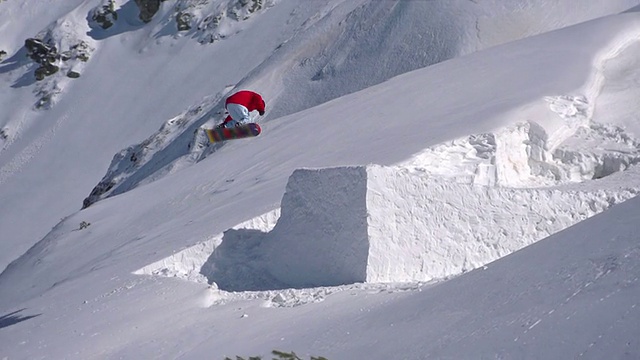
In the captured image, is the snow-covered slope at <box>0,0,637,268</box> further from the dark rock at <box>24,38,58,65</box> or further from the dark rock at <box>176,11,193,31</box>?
the dark rock at <box>24,38,58,65</box>

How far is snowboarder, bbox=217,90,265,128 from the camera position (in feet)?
57.9

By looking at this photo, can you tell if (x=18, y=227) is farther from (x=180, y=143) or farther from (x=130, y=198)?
(x=130, y=198)

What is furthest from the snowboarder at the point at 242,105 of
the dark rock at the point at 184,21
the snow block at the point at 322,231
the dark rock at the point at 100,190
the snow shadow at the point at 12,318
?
the dark rock at the point at 184,21

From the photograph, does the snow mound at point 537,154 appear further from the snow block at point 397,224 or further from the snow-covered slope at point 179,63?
the snow-covered slope at point 179,63

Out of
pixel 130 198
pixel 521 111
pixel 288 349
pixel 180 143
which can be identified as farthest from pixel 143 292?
pixel 180 143

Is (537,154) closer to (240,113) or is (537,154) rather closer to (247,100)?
(247,100)

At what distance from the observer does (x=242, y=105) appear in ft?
58.2

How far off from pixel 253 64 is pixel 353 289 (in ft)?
116

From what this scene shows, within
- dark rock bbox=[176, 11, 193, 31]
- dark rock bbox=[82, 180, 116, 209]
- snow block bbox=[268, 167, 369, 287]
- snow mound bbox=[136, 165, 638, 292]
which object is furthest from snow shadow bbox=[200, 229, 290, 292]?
dark rock bbox=[176, 11, 193, 31]

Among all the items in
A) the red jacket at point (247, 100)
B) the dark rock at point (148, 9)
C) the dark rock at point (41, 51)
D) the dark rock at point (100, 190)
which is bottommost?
the dark rock at point (100, 190)

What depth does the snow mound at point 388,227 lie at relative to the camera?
11125mm

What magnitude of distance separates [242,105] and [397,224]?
709 cm

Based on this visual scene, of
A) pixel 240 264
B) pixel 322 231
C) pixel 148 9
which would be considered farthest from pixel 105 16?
pixel 322 231

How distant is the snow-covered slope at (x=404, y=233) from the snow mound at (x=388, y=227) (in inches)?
1.1
